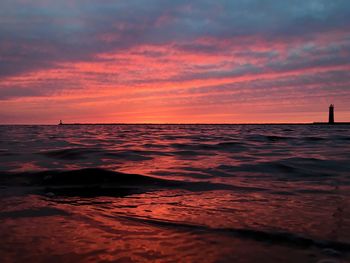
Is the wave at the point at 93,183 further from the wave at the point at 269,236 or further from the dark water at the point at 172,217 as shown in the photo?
the wave at the point at 269,236

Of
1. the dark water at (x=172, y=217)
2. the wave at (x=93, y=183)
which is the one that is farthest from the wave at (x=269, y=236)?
the wave at (x=93, y=183)

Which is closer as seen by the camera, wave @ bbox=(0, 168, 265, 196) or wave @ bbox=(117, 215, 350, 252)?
wave @ bbox=(117, 215, 350, 252)

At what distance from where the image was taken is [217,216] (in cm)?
363

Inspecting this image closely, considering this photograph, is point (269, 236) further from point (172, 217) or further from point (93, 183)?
point (93, 183)

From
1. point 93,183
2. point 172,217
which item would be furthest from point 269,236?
point 93,183

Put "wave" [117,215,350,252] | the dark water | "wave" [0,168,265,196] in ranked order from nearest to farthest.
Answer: the dark water → "wave" [117,215,350,252] → "wave" [0,168,265,196]

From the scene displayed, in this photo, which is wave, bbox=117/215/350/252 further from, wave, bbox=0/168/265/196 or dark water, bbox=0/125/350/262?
wave, bbox=0/168/265/196

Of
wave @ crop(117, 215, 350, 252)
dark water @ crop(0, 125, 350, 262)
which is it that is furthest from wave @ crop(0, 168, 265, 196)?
wave @ crop(117, 215, 350, 252)

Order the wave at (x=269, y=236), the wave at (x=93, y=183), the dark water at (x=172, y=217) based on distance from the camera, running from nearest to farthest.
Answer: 1. the dark water at (x=172, y=217)
2. the wave at (x=269, y=236)
3. the wave at (x=93, y=183)

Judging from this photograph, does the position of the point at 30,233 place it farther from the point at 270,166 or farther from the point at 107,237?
the point at 270,166

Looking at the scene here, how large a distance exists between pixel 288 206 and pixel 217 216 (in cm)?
104

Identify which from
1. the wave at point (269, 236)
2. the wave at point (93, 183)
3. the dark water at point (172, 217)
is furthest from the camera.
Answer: the wave at point (93, 183)

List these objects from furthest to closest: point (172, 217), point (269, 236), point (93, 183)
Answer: point (93, 183) < point (172, 217) < point (269, 236)

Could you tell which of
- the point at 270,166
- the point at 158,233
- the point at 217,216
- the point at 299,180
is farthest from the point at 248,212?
the point at 270,166
